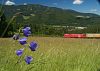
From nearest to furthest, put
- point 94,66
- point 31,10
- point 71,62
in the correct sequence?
point 31,10, point 94,66, point 71,62

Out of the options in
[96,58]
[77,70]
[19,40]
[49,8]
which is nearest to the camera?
[19,40]

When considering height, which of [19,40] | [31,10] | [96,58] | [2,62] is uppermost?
[31,10]

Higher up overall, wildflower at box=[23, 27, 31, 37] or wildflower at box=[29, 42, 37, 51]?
wildflower at box=[23, 27, 31, 37]

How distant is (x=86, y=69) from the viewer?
14.4 feet

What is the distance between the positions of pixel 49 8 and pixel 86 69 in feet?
5.86

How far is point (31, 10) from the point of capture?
8.76 feet

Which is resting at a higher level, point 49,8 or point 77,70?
point 49,8

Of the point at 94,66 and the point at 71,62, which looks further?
the point at 71,62

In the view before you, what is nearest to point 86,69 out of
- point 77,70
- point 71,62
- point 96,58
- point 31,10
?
point 77,70

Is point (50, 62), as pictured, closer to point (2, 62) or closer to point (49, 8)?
point (2, 62)

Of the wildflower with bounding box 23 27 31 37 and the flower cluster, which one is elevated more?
the wildflower with bounding box 23 27 31 37

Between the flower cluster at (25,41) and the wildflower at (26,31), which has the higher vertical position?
the wildflower at (26,31)

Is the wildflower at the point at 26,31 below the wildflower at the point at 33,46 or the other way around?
the other way around

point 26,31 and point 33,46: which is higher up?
point 26,31
